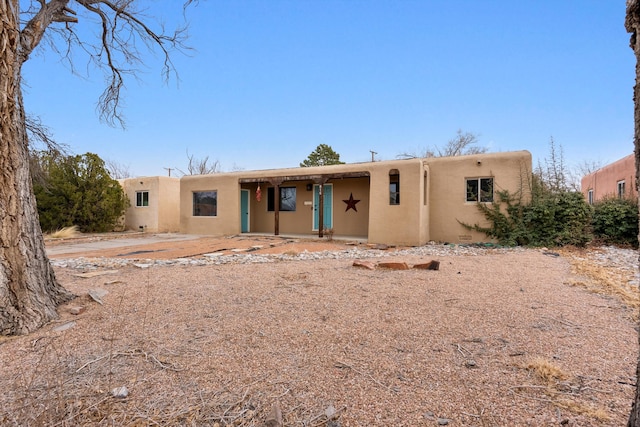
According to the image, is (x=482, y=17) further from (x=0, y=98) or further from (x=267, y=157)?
(x=267, y=157)

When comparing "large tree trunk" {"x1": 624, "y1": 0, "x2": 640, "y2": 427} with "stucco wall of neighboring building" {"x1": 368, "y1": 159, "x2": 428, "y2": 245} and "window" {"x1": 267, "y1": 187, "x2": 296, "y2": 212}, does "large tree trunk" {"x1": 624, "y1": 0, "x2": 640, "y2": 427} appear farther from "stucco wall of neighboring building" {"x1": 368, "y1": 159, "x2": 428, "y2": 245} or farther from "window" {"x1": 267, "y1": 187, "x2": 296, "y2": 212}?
"window" {"x1": 267, "y1": 187, "x2": 296, "y2": 212}

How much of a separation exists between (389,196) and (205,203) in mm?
8449

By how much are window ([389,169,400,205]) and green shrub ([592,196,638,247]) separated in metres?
5.73

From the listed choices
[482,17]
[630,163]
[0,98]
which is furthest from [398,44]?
[0,98]

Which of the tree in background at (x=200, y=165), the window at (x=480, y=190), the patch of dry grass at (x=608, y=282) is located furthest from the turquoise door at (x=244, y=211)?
the tree in background at (x=200, y=165)

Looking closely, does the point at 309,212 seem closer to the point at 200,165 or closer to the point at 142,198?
the point at 142,198

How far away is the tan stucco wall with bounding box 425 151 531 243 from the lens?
32.9ft

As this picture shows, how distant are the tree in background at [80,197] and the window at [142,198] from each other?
1.08 m

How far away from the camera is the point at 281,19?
905 cm

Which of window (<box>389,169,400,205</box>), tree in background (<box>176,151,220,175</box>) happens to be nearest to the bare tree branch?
window (<box>389,169,400,205</box>)

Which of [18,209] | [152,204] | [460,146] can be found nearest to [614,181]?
[460,146]

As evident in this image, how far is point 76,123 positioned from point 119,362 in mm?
15941

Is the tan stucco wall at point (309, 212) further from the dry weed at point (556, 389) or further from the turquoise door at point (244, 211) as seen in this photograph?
the dry weed at point (556, 389)

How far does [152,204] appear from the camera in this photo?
17141 mm
